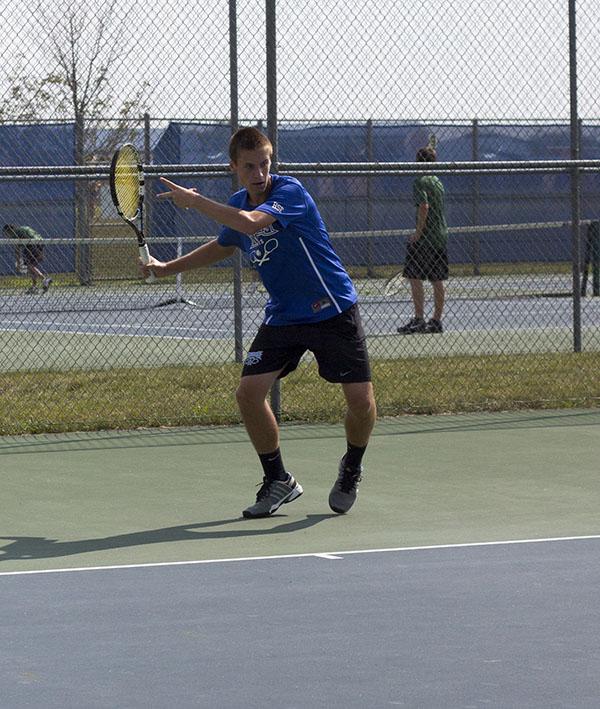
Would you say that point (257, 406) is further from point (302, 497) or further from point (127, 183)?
point (127, 183)

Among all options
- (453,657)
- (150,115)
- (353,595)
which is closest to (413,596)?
(353,595)

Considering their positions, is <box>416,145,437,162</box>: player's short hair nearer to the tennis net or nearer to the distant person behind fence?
the tennis net

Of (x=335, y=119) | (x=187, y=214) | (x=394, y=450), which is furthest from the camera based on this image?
(x=187, y=214)

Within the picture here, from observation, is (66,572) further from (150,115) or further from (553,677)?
(150,115)

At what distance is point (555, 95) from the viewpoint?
10898 mm

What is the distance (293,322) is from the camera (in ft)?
22.2

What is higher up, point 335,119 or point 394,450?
point 335,119

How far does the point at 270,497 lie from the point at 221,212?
4.09 feet

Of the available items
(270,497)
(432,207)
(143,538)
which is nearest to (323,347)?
(270,497)

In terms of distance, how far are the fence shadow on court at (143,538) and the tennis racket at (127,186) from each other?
114cm

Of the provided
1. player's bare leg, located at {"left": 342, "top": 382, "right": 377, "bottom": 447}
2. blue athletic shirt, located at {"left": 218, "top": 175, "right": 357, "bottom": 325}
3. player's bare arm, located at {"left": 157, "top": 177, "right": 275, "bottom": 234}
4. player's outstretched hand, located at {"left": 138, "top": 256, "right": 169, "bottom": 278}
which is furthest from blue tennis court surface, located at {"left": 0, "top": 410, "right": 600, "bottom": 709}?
player's bare arm, located at {"left": 157, "top": 177, "right": 275, "bottom": 234}

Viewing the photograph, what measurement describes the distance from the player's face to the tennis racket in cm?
57

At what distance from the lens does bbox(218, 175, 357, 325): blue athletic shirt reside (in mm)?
6648

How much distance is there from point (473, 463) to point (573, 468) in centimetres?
50
